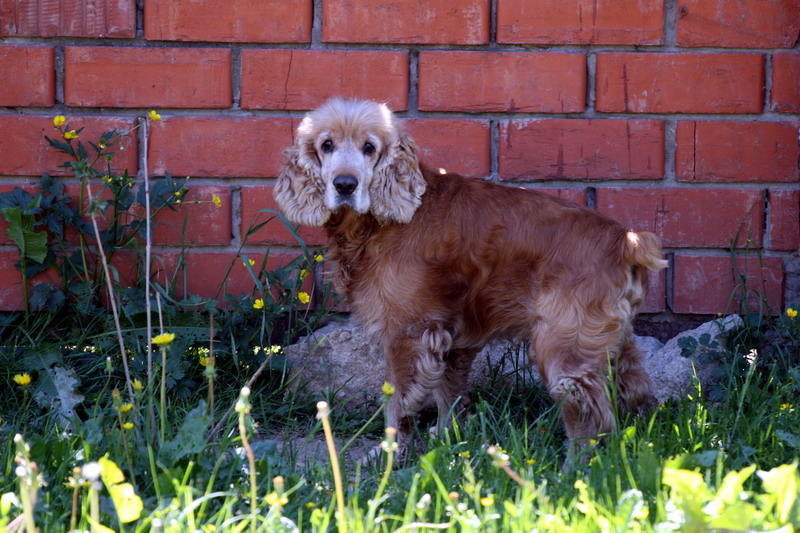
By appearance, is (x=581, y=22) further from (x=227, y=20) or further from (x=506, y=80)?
(x=227, y=20)

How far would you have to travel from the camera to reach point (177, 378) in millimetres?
2746

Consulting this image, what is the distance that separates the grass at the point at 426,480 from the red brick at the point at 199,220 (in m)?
0.75

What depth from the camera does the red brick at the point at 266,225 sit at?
318 cm

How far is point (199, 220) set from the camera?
318 centimetres

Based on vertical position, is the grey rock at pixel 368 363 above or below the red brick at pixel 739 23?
below

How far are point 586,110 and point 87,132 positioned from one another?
188cm

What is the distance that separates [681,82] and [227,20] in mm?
1706

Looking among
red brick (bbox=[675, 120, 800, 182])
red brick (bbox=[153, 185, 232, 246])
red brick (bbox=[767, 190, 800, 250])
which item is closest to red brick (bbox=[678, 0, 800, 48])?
red brick (bbox=[675, 120, 800, 182])

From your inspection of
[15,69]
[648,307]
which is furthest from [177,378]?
[648,307]

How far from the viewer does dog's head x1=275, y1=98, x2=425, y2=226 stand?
2654 millimetres

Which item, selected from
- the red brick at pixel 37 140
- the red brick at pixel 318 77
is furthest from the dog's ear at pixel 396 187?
the red brick at pixel 37 140

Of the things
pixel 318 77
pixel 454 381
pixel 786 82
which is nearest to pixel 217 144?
pixel 318 77

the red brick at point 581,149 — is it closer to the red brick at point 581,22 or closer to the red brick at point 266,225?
the red brick at point 581,22

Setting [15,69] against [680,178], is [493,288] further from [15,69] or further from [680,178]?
[15,69]
